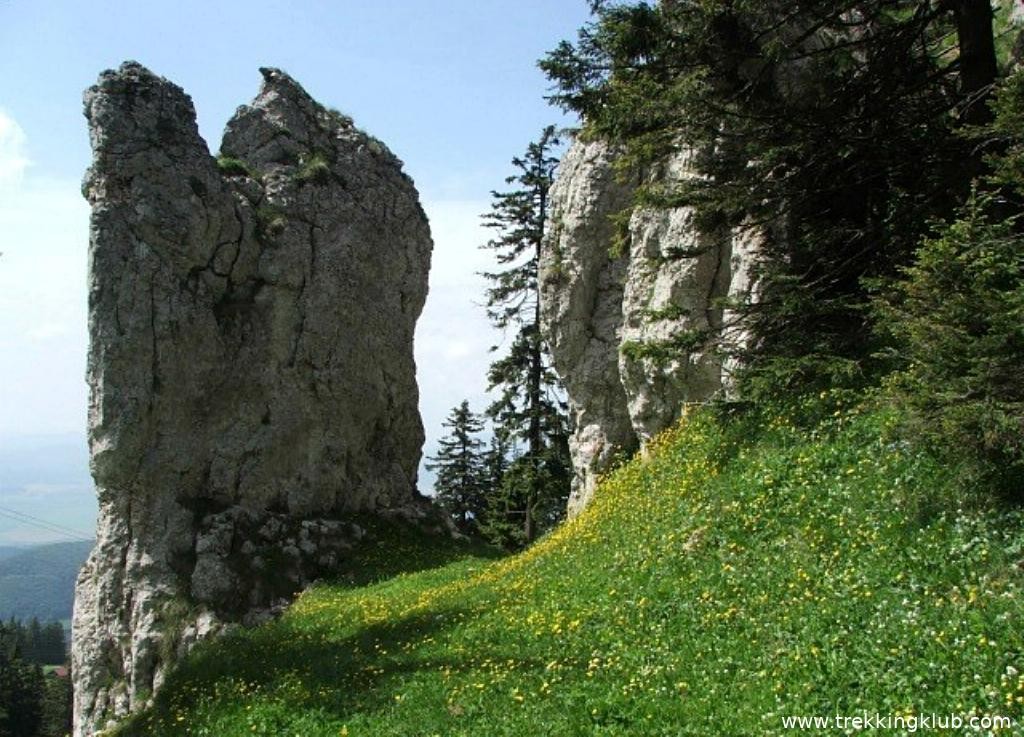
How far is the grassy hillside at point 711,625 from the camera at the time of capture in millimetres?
7508

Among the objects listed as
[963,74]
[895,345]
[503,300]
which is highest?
[503,300]

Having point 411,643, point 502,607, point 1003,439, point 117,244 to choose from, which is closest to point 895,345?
point 1003,439

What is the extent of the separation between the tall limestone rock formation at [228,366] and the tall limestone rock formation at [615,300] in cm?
992

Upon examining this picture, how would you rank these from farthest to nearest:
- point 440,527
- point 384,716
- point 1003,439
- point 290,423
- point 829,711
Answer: point 440,527 → point 290,423 → point 384,716 → point 1003,439 → point 829,711

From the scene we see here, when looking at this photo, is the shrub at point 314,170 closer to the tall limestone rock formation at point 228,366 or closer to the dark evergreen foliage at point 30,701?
the tall limestone rock formation at point 228,366

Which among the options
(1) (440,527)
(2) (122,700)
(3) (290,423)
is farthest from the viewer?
(1) (440,527)

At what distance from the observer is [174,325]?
85.0ft

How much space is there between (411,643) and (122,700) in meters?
14.8

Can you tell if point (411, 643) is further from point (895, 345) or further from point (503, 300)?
point (503, 300)

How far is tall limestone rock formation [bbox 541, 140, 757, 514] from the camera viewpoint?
17766mm

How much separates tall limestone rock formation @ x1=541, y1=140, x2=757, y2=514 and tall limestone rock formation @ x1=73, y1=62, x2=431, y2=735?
9.92 metres

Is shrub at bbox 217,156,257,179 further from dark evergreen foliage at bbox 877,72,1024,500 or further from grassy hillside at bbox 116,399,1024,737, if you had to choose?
dark evergreen foliage at bbox 877,72,1024,500

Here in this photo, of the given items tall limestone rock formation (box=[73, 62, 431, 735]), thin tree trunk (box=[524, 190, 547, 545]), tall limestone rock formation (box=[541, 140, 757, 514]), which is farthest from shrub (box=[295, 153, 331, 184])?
tall limestone rock formation (box=[541, 140, 757, 514])

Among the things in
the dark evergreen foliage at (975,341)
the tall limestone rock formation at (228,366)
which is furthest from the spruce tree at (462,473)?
the dark evergreen foliage at (975,341)
